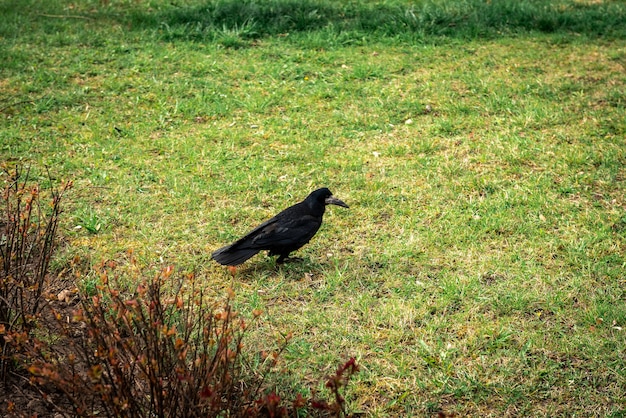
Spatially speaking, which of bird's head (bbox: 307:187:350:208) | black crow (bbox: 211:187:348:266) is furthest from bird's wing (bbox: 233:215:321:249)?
bird's head (bbox: 307:187:350:208)

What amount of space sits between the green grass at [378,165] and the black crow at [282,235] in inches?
8.6

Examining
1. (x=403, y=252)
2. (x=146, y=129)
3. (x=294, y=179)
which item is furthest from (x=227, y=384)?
(x=146, y=129)

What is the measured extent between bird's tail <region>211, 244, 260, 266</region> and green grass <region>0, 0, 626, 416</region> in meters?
0.21

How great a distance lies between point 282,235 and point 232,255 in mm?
405

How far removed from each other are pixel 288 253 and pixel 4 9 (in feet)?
24.9

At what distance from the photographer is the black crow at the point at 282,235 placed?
5.30m

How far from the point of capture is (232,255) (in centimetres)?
529

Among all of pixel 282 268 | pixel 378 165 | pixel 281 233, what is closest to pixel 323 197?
pixel 281 233

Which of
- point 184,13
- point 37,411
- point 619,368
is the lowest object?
point 619,368

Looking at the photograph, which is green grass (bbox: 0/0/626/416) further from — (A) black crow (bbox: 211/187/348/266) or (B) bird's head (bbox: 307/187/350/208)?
(B) bird's head (bbox: 307/187/350/208)

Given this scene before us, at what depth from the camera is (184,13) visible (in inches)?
408

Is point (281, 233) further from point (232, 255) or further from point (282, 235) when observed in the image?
point (232, 255)

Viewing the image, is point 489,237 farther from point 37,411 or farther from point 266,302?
point 37,411

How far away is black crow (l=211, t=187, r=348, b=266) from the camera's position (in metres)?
5.30
